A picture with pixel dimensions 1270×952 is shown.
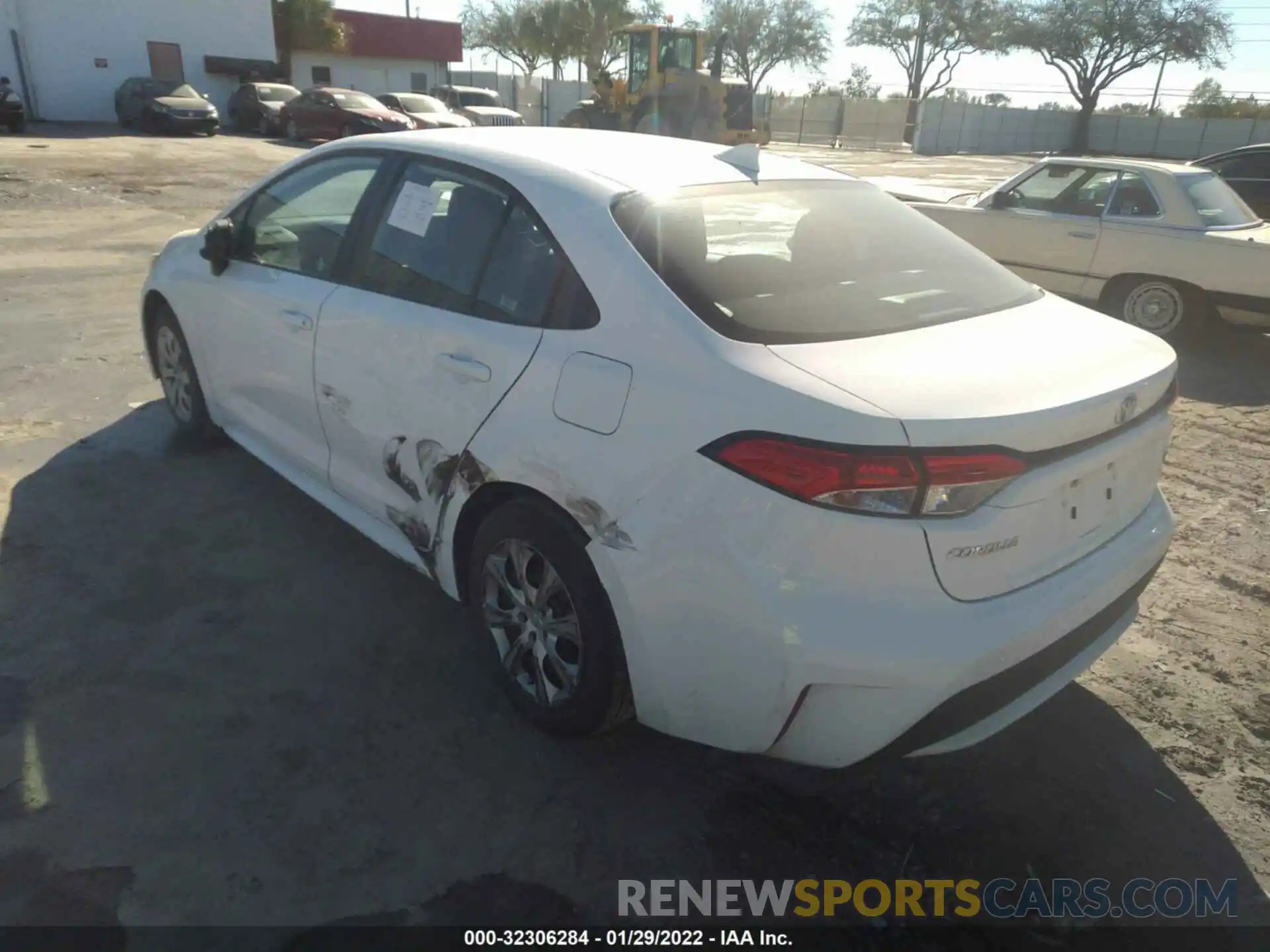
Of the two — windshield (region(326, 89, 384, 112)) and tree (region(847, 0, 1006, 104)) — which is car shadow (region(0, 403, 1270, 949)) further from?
tree (region(847, 0, 1006, 104))

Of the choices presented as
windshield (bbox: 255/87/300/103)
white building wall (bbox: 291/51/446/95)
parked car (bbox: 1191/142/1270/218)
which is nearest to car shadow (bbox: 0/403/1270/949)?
parked car (bbox: 1191/142/1270/218)

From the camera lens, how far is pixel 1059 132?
51.8m

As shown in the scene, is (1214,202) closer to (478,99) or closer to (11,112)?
(11,112)

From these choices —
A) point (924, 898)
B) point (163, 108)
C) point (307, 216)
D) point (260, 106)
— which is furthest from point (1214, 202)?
point (260, 106)

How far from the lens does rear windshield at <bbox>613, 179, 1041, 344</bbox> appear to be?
2430 mm

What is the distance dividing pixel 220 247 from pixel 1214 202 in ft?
25.4

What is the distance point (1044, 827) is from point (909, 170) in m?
29.2

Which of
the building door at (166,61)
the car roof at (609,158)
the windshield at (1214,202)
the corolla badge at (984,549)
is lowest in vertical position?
the corolla badge at (984,549)

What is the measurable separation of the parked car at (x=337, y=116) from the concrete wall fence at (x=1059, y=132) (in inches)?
1091

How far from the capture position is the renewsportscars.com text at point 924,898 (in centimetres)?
233

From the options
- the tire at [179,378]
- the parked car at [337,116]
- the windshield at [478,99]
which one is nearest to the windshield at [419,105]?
the parked car at [337,116]

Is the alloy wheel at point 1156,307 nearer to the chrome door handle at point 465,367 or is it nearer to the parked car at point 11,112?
the chrome door handle at point 465,367

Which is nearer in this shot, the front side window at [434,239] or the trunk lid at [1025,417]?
the trunk lid at [1025,417]

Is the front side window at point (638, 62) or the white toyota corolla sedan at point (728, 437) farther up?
the front side window at point (638, 62)
